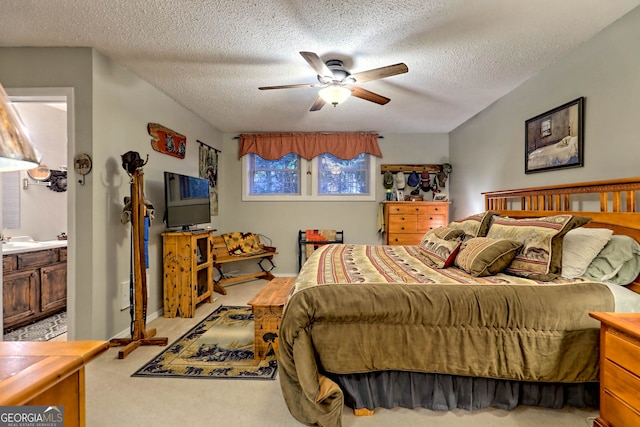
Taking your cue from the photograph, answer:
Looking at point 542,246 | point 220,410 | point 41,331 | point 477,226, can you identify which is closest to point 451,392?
point 542,246

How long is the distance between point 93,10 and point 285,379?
2.60 m

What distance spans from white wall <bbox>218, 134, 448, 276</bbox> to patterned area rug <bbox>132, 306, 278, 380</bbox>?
237 centimetres

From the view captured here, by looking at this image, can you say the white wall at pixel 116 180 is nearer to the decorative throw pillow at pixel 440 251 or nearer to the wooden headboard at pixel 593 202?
the decorative throw pillow at pixel 440 251

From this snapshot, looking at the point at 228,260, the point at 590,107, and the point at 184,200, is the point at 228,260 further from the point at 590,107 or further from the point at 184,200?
the point at 590,107

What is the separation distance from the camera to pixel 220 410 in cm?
183

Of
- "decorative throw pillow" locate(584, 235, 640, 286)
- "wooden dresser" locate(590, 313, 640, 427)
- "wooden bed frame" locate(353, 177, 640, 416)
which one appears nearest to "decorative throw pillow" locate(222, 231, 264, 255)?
"wooden bed frame" locate(353, 177, 640, 416)

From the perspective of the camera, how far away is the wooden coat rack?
2.63 m

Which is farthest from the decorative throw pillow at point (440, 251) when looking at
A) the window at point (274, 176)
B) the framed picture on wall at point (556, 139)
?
the window at point (274, 176)

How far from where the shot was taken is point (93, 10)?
206cm

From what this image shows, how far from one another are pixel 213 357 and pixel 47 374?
1.93 meters

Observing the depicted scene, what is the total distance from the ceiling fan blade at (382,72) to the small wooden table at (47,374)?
2.32 metres

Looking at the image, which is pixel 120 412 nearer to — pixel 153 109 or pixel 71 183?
pixel 71 183

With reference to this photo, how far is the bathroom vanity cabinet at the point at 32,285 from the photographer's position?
2.94 metres

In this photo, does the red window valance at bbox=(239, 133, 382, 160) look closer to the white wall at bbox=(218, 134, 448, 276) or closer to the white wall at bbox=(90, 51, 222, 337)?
the white wall at bbox=(218, 134, 448, 276)
